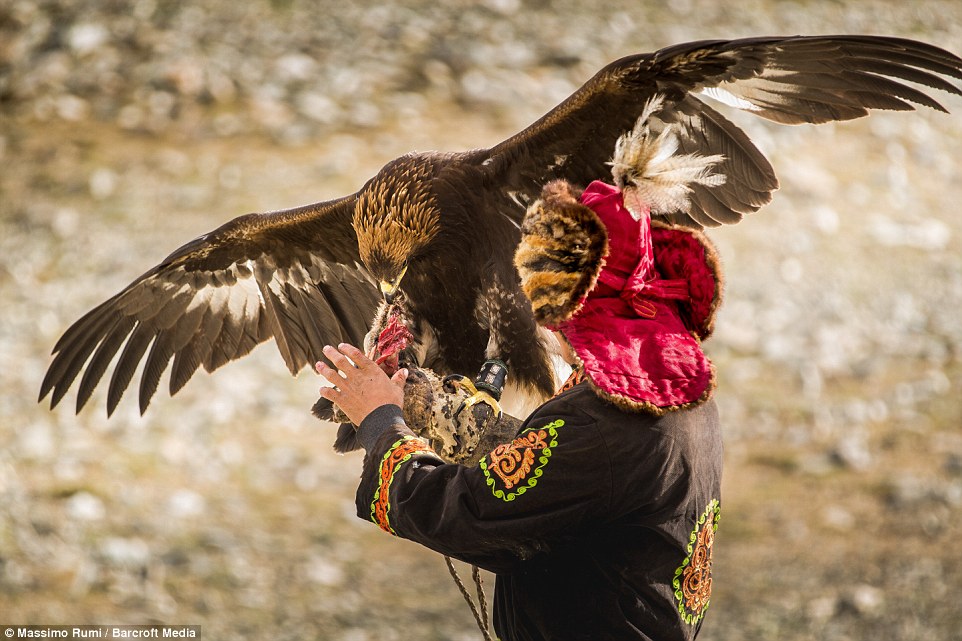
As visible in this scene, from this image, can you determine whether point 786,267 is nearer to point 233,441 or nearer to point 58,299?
point 233,441

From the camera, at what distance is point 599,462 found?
8.05 feet

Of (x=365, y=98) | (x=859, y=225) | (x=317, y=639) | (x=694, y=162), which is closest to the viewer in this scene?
(x=694, y=162)

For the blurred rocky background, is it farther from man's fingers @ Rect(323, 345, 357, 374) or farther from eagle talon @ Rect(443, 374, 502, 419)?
man's fingers @ Rect(323, 345, 357, 374)

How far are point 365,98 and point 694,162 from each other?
8810 millimetres

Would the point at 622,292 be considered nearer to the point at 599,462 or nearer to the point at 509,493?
the point at 599,462

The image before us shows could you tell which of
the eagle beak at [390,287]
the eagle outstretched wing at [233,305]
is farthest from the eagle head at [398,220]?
the eagle outstretched wing at [233,305]

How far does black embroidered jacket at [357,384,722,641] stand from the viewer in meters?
2.47

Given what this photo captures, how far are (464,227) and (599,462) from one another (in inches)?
61.2

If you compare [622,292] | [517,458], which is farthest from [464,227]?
[517,458]

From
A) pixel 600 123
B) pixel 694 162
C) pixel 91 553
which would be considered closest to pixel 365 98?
pixel 91 553

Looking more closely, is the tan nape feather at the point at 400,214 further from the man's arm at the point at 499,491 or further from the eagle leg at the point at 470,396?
the man's arm at the point at 499,491

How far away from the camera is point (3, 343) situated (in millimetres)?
8805

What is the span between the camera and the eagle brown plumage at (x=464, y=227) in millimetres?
3197

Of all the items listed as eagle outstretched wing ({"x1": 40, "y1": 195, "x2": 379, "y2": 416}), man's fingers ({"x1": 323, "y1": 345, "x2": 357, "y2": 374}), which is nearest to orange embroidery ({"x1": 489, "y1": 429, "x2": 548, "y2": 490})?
man's fingers ({"x1": 323, "y1": 345, "x2": 357, "y2": 374})
